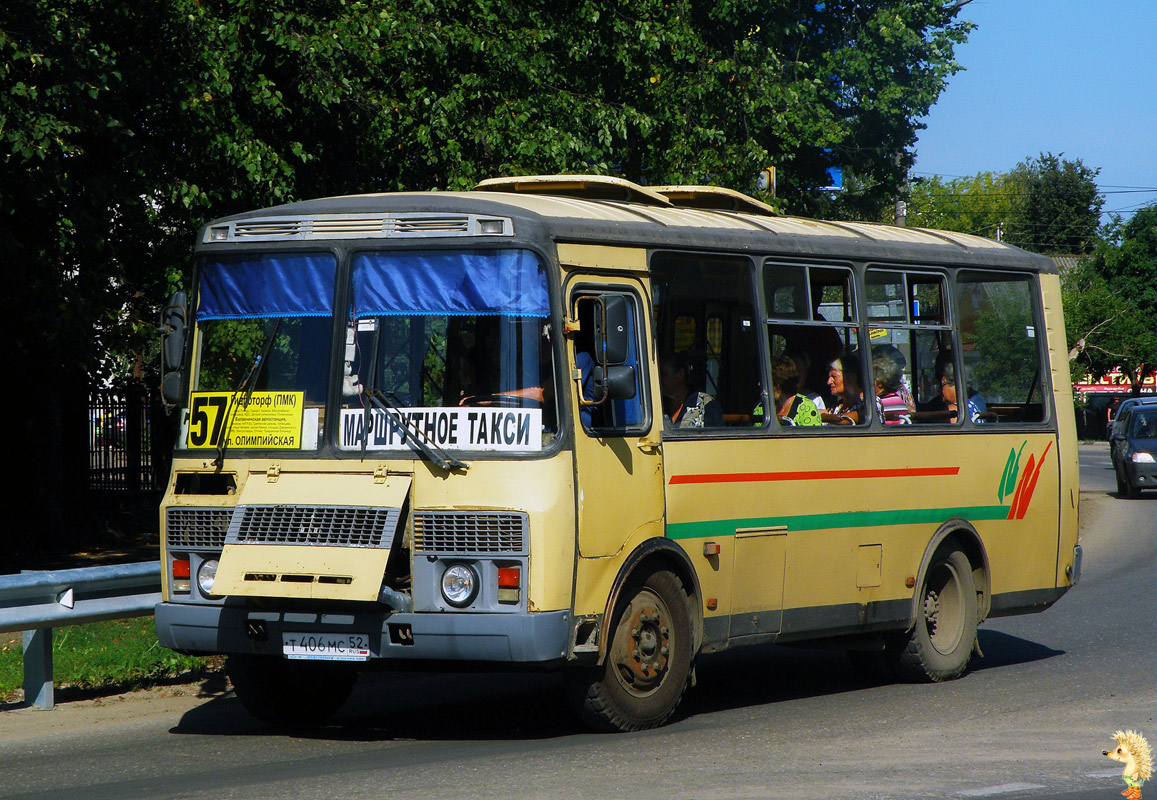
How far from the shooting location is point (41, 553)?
19.7m

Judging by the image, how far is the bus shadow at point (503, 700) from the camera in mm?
8320

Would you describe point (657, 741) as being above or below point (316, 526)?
below

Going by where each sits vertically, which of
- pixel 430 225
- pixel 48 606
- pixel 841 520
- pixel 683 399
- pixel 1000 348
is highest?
pixel 430 225

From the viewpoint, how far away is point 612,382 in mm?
7641

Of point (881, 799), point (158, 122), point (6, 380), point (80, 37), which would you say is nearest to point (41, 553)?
point (6, 380)

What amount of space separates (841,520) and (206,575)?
3.89m

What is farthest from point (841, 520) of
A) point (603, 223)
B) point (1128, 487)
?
point (1128, 487)

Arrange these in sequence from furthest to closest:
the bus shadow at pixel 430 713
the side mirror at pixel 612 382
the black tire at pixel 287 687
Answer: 1. the black tire at pixel 287 687
2. the bus shadow at pixel 430 713
3. the side mirror at pixel 612 382

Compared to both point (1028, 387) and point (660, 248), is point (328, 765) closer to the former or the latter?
point (660, 248)

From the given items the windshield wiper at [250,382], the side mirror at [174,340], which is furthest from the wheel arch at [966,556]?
the side mirror at [174,340]

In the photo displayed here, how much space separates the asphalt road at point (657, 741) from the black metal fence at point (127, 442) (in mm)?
14221

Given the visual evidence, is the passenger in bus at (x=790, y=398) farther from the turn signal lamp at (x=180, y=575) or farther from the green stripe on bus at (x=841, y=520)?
the turn signal lamp at (x=180, y=575)

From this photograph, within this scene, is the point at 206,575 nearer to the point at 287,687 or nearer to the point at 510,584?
the point at 287,687

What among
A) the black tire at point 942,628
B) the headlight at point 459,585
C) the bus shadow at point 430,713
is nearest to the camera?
the headlight at point 459,585
